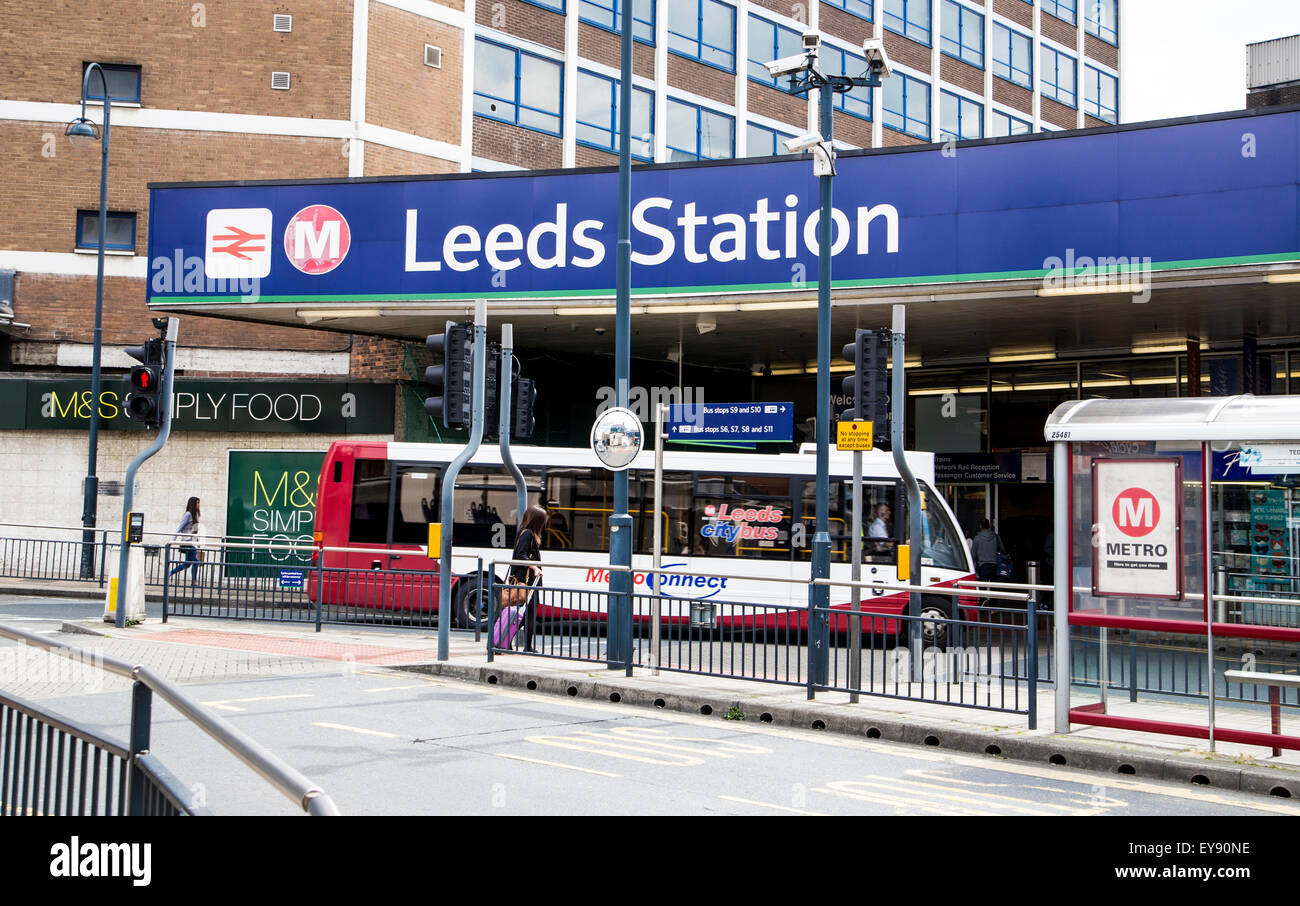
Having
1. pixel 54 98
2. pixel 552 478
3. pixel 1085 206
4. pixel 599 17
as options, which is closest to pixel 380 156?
pixel 54 98

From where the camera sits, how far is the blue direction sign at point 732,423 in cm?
1688

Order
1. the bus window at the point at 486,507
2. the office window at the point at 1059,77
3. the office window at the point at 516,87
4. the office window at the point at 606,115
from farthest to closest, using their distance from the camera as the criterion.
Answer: the office window at the point at 1059,77 < the office window at the point at 606,115 < the office window at the point at 516,87 < the bus window at the point at 486,507

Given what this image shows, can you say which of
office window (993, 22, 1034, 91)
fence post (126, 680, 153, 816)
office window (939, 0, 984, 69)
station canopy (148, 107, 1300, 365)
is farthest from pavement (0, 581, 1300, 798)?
office window (993, 22, 1034, 91)

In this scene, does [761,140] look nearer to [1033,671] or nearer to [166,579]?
[166,579]

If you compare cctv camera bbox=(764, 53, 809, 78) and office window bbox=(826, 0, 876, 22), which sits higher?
office window bbox=(826, 0, 876, 22)

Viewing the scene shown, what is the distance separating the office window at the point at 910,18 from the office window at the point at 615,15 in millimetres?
11157

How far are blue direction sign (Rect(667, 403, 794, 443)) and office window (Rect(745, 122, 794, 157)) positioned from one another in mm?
23625

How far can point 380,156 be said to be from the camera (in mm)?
28859

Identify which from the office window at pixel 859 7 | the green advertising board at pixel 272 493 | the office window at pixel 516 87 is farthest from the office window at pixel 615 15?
the green advertising board at pixel 272 493

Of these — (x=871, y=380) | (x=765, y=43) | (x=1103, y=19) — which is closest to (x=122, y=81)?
(x=765, y=43)

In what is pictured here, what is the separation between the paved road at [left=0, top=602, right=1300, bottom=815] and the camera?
7.44m

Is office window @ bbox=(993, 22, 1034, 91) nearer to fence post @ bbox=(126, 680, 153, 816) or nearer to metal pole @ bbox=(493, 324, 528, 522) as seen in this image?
metal pole @ bbox=(493, 324, 528, 522)
